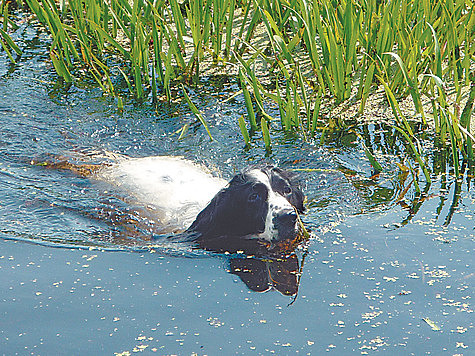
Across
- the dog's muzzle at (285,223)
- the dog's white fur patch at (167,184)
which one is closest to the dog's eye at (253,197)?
the dog's muzzle at (285,223)

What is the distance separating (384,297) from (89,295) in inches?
51.3

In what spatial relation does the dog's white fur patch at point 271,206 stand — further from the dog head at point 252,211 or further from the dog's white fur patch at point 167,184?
the dog's white fur patch at point 167,184

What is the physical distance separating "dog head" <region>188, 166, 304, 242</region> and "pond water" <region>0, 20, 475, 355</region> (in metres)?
0.15

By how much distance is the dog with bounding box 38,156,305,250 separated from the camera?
3354 millimetres

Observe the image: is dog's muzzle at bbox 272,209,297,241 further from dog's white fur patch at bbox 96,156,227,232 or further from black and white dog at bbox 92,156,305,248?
dog's white fur patch at bbox 96,156,227,232

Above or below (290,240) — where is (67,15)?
above

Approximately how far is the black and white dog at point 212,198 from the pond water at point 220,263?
15 centimetres

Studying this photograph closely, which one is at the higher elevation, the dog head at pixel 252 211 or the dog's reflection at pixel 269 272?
the dog head at pixel 252 211

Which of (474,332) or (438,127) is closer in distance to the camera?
(474,332)

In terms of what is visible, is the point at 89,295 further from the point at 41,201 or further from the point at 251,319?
the point at 41,201

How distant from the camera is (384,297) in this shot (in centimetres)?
287

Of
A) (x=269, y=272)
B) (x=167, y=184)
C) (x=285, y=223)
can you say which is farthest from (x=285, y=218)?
(x=167, y=184)

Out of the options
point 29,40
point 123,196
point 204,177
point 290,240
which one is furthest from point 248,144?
point 29,40

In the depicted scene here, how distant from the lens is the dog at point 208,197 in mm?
3354
